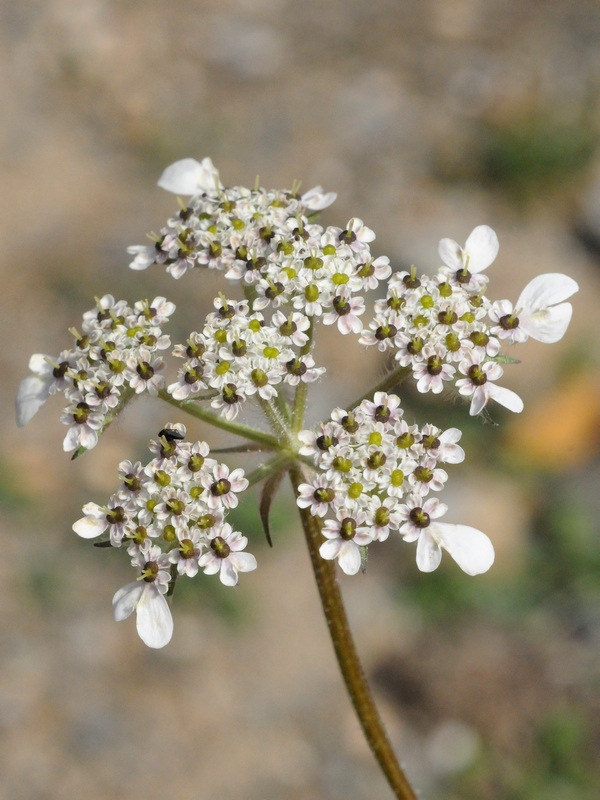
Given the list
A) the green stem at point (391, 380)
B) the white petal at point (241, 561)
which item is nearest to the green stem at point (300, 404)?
the green stem at point (391, 380)

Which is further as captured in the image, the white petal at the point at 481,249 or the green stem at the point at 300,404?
the white petal at the point at 481,249

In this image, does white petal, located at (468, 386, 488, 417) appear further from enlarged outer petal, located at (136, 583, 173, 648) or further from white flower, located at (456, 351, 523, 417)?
enlarged outer petal, located at (136, 583, 173, 648)

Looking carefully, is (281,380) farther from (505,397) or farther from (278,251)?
(505,397)

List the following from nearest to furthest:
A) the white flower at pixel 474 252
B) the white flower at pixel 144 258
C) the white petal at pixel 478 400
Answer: the white petal at pixel 478 400 → the white flower at pixel 474 252 → the white flower at pixel 144 258

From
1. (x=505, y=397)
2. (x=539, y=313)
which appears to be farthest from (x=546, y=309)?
(x=505, y=397)

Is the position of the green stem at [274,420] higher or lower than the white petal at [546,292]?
lower

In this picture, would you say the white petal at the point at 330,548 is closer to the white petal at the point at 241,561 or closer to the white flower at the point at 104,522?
the white petal at the point at 241,561

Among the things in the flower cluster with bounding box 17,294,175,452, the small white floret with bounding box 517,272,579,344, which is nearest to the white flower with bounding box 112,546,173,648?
the flower cluster with bounding box 17,294,175,452
